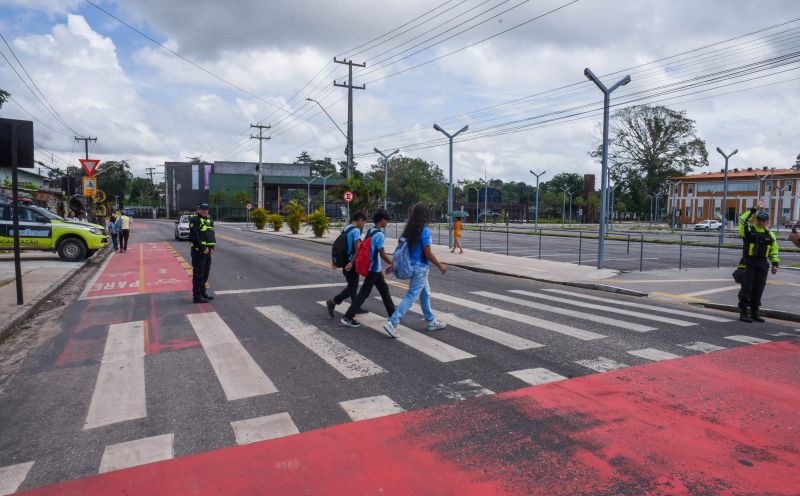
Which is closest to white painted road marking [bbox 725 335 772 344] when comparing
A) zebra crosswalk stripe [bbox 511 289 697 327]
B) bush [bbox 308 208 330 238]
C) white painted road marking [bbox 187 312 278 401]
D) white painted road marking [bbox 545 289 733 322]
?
zebra crosswalk stripe [bbox 511 289 697 327]

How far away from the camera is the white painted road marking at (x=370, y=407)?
14.5 feet

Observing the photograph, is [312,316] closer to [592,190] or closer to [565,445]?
[565,445]

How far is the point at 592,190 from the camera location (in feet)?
412

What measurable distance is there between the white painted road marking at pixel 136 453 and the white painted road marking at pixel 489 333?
407 cm

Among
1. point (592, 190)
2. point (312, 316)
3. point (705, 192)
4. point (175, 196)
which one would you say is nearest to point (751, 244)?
point (312, 316)

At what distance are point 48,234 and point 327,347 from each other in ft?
50.0

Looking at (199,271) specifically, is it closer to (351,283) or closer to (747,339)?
(351,283)

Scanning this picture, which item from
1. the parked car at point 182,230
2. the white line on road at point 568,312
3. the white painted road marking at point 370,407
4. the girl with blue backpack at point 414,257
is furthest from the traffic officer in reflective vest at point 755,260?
the parked car at point 182,230

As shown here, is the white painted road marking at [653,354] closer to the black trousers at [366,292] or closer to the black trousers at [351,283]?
the black trousers at [366,292]

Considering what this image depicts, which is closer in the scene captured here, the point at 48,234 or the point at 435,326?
the point at 435,326

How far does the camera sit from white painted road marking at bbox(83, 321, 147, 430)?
4.48 m

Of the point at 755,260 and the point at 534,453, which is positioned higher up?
the point at 755,260

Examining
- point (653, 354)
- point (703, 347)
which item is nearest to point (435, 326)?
point (653, 354)

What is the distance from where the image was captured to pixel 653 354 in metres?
6.36
